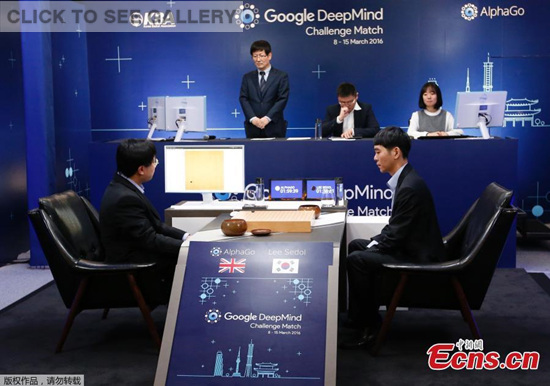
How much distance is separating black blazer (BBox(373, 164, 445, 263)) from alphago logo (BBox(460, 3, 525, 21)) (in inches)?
197

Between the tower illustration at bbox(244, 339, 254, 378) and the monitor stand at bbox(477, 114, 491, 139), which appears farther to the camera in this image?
the monitor stand at bbox(477, 114, 491, 139)

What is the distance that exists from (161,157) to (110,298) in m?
2.64

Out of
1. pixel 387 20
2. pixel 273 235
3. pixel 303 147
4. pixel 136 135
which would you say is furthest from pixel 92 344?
pixel 387 20

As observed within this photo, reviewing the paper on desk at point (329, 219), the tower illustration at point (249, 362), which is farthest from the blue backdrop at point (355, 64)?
the tower illustration at point (249, 362)

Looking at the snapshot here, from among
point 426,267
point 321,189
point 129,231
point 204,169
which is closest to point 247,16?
point 204,169

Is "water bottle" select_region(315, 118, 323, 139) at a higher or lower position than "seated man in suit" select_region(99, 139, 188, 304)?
higher

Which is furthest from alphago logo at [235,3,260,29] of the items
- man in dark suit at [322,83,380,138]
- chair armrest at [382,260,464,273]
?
chair armrest at [382,260,464,273]

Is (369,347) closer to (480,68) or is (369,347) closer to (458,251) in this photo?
(458,251)

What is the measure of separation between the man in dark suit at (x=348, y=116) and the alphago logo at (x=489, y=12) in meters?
2.19

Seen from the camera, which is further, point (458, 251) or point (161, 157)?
point (161, 157)

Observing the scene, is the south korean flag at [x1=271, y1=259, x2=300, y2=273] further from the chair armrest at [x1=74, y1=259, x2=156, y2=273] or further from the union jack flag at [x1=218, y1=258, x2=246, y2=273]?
the chair armrest at [x1=74, y1=259, x2=156, y2=273]

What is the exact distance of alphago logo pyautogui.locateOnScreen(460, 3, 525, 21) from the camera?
8.70 meters

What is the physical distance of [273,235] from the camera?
166 inches

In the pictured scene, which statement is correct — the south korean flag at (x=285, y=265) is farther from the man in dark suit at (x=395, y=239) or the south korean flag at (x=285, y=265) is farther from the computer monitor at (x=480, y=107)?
the computer monitor at (x=480, y=107)
